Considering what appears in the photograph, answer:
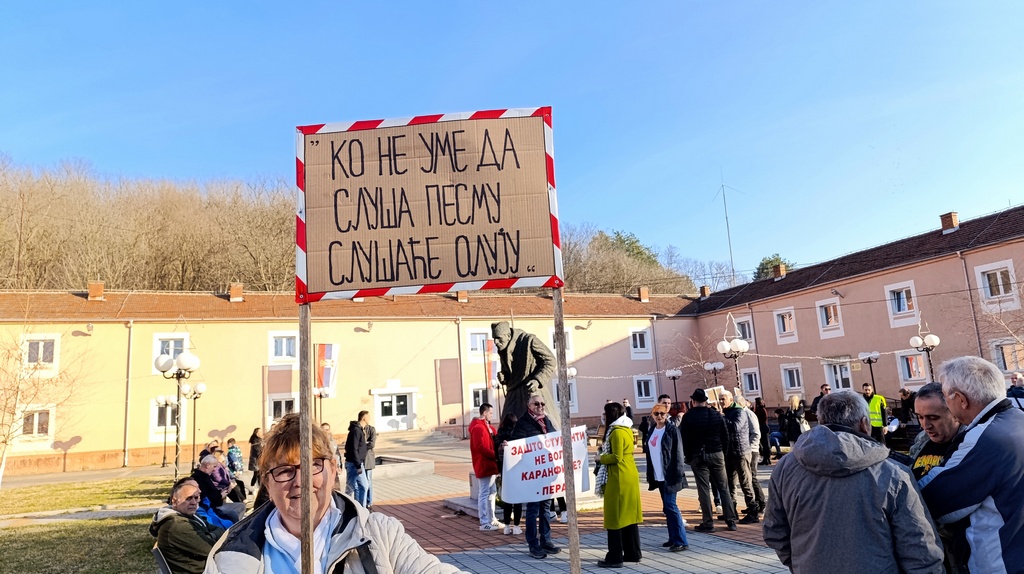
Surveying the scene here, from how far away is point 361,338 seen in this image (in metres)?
33.2

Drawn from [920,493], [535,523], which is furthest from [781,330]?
[920,493]

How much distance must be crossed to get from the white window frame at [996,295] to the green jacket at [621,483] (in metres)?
26.0

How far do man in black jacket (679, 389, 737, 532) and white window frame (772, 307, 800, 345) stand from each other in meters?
28.7

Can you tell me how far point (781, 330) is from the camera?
35.7 metres

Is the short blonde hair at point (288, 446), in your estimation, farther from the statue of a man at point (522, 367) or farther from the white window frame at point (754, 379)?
the white window frame at point (754, 379)

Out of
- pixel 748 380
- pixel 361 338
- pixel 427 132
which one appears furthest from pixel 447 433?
pixel 427 132

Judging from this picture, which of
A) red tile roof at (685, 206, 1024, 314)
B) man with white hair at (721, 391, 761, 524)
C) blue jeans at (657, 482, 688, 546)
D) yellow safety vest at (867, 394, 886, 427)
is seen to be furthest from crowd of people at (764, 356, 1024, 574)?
red tile roof at (685, 206, 1024, 314)

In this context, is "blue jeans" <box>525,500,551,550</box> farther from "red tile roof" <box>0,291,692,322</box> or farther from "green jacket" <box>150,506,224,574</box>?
"red tile roof" <box>0,291,692,322</box>

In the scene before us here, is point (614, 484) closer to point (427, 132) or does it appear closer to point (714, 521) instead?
point (714, 521)

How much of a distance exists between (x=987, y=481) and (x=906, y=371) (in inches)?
1226

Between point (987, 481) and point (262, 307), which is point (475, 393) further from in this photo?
point (987, 481)

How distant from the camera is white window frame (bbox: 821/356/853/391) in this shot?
31703mm

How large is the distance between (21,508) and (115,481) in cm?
666

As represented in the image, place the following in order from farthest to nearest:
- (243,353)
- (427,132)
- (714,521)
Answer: (243,353), (714,521), (427,132)
